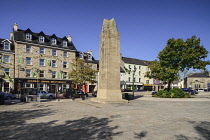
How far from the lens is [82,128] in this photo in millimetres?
7621

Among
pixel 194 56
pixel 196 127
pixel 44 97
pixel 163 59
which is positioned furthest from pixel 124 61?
pixel 196 127

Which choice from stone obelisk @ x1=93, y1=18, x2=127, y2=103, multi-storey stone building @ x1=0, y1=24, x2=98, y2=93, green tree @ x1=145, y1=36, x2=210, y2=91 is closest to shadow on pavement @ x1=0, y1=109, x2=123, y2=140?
stone obelisk @ x1=93, y1=18, x2=127, y2=103

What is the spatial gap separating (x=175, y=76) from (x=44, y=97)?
23127 millimetres

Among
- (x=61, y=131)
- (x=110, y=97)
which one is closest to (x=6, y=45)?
(x=110, y=97)

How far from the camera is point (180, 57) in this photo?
2731cm

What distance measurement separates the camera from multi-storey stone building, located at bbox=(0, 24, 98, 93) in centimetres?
3338

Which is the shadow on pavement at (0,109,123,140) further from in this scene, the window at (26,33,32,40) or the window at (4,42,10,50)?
the window at (26,33,32,40)

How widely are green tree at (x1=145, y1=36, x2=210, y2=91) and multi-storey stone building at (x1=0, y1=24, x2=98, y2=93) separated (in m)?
21.1

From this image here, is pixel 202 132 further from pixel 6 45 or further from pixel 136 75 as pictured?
pixel 136 75

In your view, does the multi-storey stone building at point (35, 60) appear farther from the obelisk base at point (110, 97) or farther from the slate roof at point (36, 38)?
the obelisk base at point (110, 97)

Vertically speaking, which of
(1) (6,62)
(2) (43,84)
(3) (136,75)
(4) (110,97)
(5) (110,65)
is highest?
(1) (6,62)

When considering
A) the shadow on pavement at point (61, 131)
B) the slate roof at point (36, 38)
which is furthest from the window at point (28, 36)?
the shadow on pavement at point (61, 131)

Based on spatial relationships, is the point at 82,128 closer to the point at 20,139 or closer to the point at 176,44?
the point at 20,139

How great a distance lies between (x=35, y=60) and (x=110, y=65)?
2519cm
